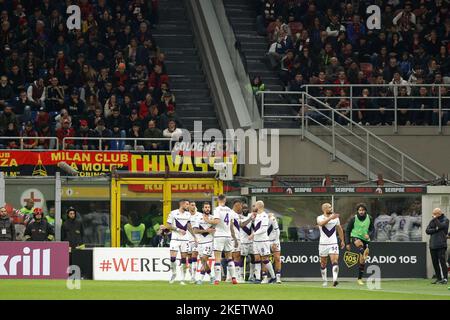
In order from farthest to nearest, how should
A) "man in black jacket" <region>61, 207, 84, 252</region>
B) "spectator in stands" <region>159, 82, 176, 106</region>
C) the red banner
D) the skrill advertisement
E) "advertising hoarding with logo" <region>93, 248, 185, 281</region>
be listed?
"spectator in stands" <region>159, 82, 176, 106</region> → the red banner → "man in black jacket" <region>61, 207, 84, 252</region> → "advertising hoarding with logo" <region>93, 248, 185, 281</region> → the skrill advertisement

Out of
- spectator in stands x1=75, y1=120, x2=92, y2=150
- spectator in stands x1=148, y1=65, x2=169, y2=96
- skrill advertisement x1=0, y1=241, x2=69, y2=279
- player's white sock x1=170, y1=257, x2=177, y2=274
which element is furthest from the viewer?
spectator in stands x1=148, y1=65, x2=169, y2=96

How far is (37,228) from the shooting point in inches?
1400

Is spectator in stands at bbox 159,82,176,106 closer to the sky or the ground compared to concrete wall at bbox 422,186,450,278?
closer to the sky

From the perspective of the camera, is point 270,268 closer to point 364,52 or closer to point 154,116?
point 154,116

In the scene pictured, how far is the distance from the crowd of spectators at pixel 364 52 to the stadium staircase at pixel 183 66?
2.62 meters

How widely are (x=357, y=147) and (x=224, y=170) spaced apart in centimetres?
460

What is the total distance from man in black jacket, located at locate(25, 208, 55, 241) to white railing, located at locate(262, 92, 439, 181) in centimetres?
772

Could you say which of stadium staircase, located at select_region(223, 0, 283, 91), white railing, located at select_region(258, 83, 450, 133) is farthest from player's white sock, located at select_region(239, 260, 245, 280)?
stadium staircase, located at select_region(223, 0, 283, 91)

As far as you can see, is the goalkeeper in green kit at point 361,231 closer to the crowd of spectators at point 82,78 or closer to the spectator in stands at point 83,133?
the crowd of spectators at point 82,78

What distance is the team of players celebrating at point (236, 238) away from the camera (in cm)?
3216

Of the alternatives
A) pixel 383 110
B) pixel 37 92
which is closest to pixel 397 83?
pixel 383 110

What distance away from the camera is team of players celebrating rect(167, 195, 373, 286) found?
32156 mm

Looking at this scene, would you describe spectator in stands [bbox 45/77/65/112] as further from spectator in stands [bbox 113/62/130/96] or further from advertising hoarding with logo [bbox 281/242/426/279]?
advertising hoarding with logo [bbox 281/242/426/279]

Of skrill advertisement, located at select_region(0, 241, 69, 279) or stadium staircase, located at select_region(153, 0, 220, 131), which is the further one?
stadium staircase, located at select_region(153, 0, 220, 131)
